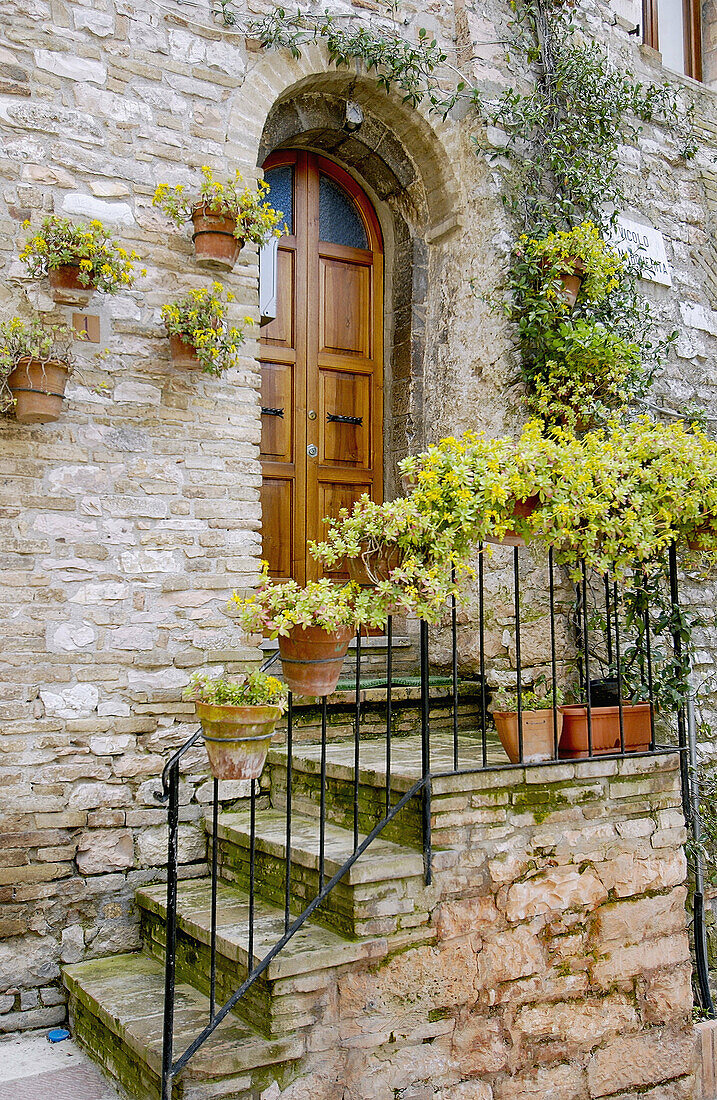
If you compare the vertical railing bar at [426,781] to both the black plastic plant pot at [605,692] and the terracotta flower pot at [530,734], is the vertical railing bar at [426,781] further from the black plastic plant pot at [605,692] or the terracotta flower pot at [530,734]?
the black plastic plant pot at [605,692]

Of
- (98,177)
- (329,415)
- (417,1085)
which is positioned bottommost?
(417,1085)

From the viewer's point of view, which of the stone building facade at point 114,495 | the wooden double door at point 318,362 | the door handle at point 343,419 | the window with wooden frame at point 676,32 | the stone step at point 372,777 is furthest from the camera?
the window with wooden frame at point 676,32

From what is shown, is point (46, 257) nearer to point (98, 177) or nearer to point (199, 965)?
point (98, 177)

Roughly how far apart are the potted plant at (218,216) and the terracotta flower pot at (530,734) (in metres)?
2.20

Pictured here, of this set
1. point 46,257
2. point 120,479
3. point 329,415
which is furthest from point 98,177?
point 329,415

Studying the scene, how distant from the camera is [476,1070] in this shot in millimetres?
3008

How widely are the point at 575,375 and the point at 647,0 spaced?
10.6ft

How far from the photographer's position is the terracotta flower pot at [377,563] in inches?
116

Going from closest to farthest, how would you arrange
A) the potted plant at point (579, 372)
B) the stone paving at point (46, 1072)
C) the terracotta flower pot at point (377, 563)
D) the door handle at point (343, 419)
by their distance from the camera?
the stone paving at point (46, 1072) < the terracotta flower pot at point (377, 563) < the potted plant at point (579, 372) < the door handle at point (343, 419)

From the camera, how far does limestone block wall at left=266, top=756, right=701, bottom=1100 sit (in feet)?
9.29

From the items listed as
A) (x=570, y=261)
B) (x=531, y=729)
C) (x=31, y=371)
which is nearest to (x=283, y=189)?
(x=570, y=261)

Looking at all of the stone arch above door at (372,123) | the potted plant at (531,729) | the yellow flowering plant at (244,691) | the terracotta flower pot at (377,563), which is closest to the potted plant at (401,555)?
the terracotta flower pot at (377,563)

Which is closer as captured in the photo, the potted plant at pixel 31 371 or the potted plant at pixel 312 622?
the potted plant at pixel 312 622

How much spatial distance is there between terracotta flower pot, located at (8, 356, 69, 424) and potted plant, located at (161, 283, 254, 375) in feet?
1.61
